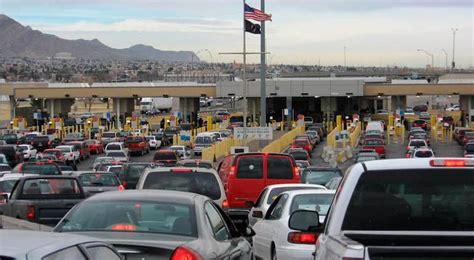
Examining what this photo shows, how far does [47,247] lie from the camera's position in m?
6.04

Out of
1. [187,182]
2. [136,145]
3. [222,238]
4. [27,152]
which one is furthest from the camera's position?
[136,145]

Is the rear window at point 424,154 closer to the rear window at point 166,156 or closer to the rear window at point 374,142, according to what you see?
the rear window at point 166,156

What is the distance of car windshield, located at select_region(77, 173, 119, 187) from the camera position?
91.2ft

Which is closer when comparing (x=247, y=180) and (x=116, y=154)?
(x=247, y=180)

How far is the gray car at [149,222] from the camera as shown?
8849mm

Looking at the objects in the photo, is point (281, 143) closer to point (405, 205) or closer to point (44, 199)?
point (44, 199)

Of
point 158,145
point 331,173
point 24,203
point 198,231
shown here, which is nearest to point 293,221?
point 198,231

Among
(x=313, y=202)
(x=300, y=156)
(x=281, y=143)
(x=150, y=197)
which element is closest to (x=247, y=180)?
(x=313, y=202)

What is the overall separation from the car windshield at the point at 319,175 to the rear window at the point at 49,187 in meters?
11.3

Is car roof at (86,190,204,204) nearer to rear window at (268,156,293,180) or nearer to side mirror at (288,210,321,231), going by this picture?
side mirror at (288,210,321,231)

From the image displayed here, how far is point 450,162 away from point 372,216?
2.67 feet

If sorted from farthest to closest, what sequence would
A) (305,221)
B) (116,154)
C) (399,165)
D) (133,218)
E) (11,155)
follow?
(116,154) < (11,155) < (133,218) < (305,221) < (399,165)

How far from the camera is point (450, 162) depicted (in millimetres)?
7559

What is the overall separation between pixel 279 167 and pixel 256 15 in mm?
21358
